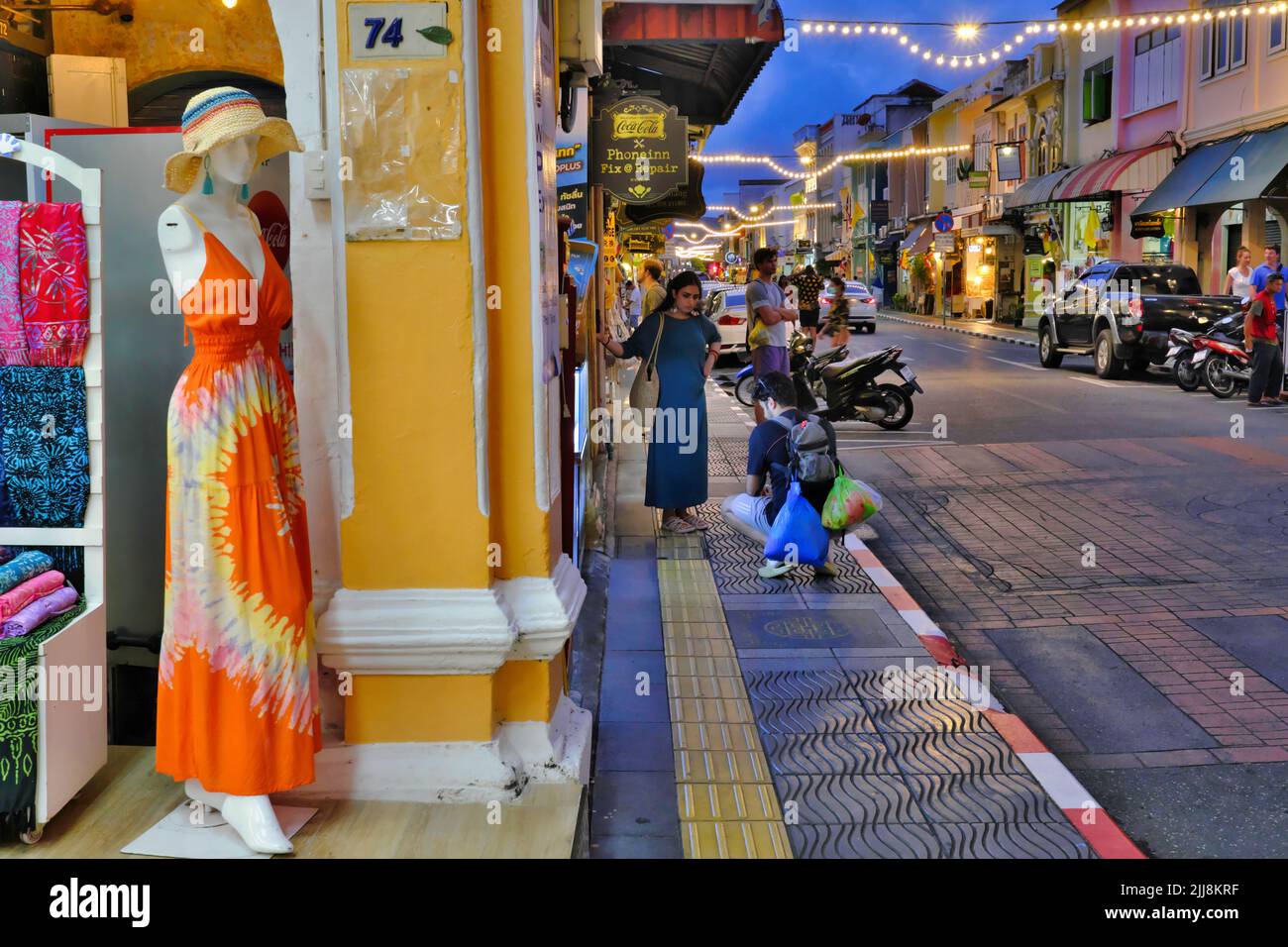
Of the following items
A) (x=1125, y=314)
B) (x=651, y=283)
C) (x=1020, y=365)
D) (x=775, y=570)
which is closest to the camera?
(x=775, y=570)

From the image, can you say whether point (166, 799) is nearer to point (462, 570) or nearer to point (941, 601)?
point (462, 570)

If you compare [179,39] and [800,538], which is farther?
[800,538]

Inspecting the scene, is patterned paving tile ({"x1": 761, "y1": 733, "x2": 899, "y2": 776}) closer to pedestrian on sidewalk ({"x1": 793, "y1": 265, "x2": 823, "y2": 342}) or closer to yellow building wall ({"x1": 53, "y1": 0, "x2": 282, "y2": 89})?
yellow building wall ({"x1": 53, "y1": 0, "x2": 282, "y2": 89})

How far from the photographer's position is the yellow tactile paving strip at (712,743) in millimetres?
4105

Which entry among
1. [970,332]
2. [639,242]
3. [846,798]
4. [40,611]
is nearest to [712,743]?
[846,798]

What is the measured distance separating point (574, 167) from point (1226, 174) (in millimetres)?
17659

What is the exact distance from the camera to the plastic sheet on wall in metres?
3.82

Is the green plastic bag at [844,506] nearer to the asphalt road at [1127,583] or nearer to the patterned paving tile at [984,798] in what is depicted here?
the asphalt road at [1127,583]

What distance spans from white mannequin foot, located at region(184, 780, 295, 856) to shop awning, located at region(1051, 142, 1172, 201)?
27.0 meters

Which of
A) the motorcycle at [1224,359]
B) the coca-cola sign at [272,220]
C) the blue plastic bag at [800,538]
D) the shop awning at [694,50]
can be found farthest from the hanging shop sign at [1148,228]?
the coca-cola sign at [272,220]

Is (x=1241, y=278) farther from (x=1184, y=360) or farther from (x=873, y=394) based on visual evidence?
(x=873, y=394)

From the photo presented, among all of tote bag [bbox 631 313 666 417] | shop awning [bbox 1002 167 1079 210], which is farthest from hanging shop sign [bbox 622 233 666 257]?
tote bag [bbox 631 313 666 417]

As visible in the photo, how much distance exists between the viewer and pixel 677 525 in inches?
352

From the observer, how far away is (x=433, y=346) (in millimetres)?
3896
